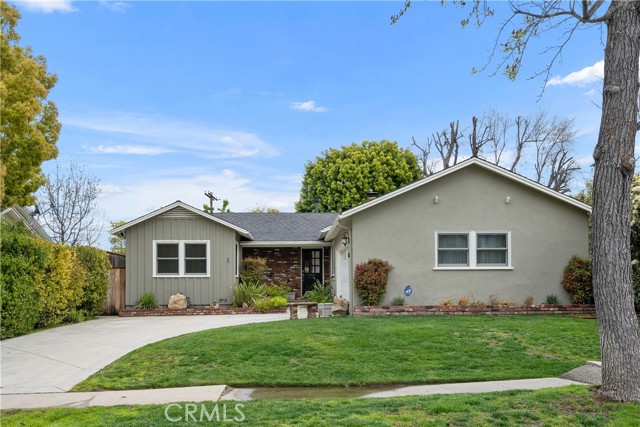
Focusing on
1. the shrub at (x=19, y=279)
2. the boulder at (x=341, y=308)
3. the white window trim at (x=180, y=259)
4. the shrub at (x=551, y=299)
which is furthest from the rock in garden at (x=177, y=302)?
the shrub at (x=551, y=299)

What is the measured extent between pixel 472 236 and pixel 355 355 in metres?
7.60

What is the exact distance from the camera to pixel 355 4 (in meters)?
14.4

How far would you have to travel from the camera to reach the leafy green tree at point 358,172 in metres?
37.0

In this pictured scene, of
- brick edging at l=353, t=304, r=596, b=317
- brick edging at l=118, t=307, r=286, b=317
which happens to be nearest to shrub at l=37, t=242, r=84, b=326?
brick edging at l=118, t=307, r=286, b=317

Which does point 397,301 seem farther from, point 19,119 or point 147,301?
point 19,119

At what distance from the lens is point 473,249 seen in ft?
53.3

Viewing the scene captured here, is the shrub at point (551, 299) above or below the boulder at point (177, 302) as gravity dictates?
above

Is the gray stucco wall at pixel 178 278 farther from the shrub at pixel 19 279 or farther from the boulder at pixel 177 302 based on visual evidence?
the shrub at pixel 19 279

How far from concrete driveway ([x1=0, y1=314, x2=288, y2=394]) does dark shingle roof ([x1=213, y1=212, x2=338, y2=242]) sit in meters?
6.21

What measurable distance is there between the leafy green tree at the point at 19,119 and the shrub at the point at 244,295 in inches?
294

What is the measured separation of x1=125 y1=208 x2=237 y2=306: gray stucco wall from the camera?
65.1 feet

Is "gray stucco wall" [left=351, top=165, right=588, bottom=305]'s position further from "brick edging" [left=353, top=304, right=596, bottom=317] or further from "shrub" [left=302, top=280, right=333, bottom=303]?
"shrub" [left=302, top=280, right=333, bottom=303]

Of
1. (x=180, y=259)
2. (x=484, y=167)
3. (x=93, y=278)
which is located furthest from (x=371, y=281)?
(x=93, y=278)

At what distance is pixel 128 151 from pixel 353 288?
43.6 feet
